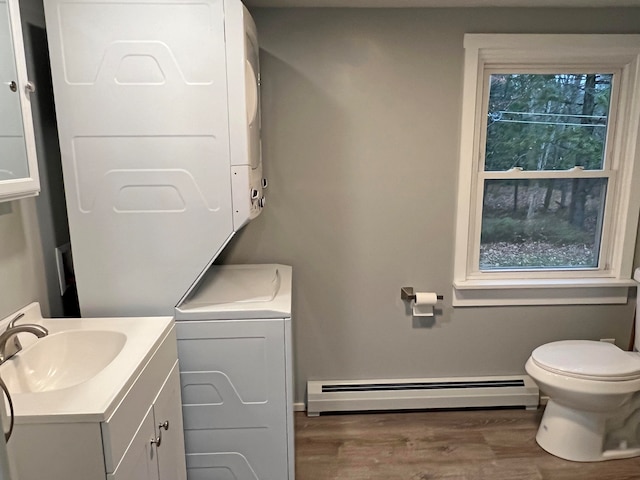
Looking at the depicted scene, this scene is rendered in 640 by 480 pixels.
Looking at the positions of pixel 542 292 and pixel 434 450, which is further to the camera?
pixel 542 292

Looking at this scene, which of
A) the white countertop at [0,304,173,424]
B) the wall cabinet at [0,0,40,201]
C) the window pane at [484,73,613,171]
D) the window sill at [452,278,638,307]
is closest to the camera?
the white countertop at [0,304,173,424]

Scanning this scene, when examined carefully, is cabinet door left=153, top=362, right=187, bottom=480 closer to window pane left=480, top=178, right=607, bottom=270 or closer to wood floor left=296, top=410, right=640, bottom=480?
wood floor left=296, top=410, right=640, bottom=480

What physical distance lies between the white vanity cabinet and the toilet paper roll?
1.45 meters

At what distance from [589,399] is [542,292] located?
64cm

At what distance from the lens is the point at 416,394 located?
259cm

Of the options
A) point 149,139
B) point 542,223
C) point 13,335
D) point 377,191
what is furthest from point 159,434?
point 542,223

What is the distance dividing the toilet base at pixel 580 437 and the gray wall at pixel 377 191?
46cm

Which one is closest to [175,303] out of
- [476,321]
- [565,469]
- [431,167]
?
[431,167]

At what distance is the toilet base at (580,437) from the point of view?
218 cm

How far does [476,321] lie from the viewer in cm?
259

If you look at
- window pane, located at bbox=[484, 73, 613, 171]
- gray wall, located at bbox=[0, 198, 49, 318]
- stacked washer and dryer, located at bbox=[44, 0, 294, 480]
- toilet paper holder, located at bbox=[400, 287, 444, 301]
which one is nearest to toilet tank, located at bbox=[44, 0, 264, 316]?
stacked washer and dryer, located at bbox=[44, 0, 294, 480]

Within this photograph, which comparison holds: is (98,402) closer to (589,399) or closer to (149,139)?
(149,139)

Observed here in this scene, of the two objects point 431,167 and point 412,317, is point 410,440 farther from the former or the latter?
point 431,167

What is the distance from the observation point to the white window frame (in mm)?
2305
